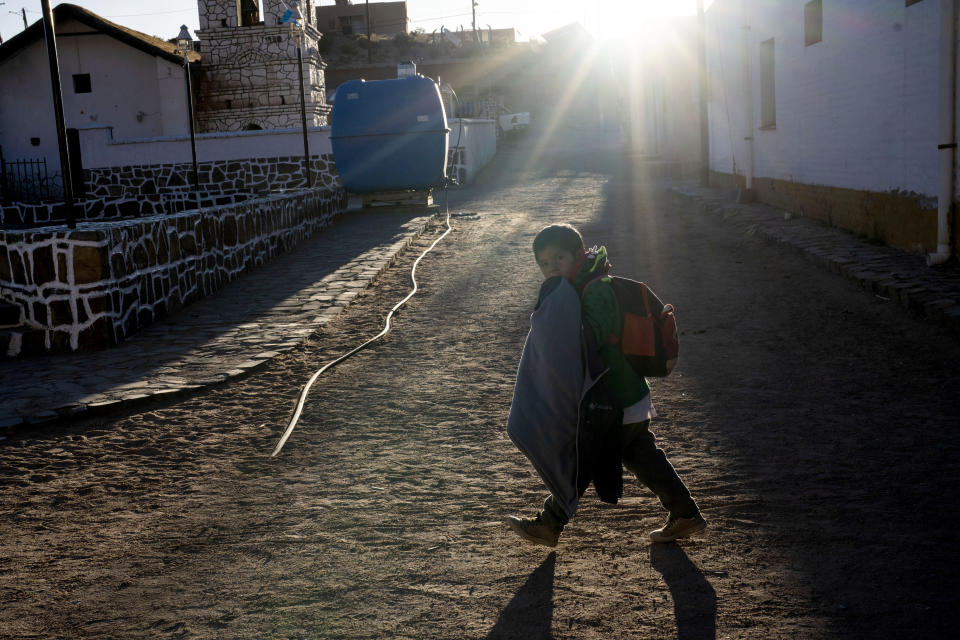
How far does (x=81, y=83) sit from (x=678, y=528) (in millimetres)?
31039

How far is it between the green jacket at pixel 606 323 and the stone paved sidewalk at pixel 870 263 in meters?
4.20

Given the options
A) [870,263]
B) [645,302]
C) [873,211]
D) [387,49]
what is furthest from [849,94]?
[387,49]

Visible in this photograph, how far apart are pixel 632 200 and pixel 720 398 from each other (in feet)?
46.8

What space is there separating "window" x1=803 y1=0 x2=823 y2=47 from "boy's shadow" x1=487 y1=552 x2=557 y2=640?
1166cm

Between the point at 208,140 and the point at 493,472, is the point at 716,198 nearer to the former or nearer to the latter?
the point at 208,140

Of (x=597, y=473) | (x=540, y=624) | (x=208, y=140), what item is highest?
(x=208, y=140)

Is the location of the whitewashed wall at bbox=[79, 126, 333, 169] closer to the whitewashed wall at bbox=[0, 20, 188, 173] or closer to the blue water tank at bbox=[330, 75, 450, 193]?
the blue water tank at bbox=[330, 75, 450, 193]

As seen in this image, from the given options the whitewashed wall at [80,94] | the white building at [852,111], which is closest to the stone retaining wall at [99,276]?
the white building at [852,111]

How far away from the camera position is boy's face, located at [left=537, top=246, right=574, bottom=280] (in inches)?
132

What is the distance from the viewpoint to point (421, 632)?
2975 millimetres

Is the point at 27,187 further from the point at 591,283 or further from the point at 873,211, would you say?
the point at 591,283

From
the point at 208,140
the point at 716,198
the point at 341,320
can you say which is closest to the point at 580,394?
the point at 341,320

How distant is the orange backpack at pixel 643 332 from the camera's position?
3332mm

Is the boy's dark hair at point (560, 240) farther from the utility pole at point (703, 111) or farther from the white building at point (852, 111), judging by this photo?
the utility pole at point (703, 111)
